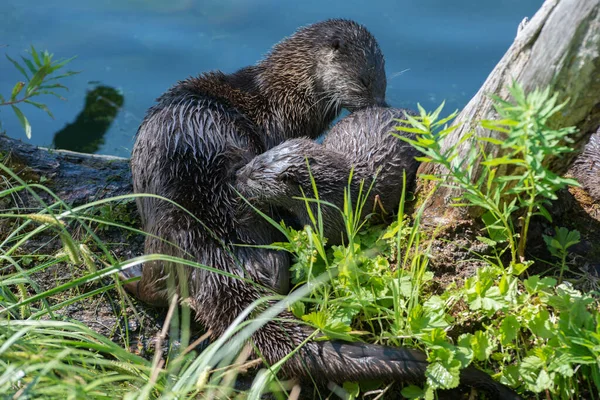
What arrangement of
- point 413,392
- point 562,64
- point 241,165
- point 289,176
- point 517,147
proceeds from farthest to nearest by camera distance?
1. point 241,165
2. point 289,176
3. point 413,392
4. point 562,64
5. point 517,147

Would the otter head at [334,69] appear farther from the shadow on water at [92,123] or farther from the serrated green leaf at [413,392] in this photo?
the shadow on water at [92,123]

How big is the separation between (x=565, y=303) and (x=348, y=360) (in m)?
0.69

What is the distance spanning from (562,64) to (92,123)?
169 inches

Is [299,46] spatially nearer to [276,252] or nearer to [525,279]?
[276,252]

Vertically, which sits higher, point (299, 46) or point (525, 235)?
point (299, 46)

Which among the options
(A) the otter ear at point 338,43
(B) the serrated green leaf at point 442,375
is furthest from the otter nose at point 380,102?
(B) the serrated green leaf at point 442,375

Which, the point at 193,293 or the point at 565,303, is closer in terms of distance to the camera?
the point at 565,303

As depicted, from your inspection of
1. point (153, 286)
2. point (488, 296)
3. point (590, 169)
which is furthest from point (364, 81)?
point (488, 296)

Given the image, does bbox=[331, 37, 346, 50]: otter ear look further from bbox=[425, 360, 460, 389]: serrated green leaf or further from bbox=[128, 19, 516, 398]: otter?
bbox=[425, 360, 460, 389]: serrated green leaf

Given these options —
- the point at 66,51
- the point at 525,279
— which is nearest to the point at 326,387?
the point at 525,279

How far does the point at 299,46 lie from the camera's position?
3.64m

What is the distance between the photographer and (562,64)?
206 cm

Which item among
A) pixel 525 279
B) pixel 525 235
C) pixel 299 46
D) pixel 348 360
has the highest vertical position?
pixel 299 46

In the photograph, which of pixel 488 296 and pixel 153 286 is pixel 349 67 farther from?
pixel 488 296
